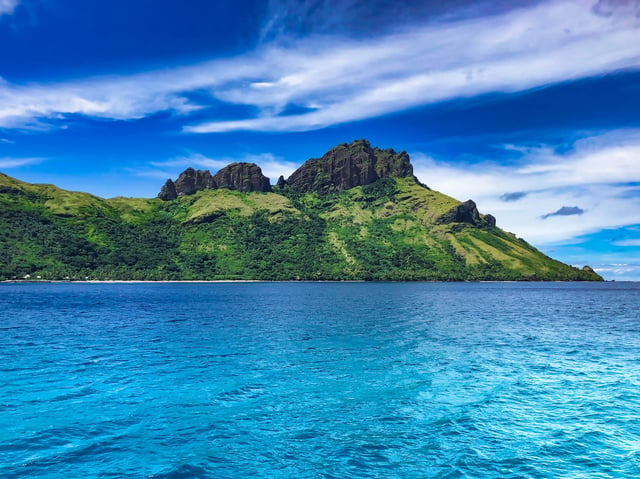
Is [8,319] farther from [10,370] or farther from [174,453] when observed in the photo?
[174,453]

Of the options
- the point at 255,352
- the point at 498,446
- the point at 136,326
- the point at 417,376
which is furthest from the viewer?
the point at 136,326

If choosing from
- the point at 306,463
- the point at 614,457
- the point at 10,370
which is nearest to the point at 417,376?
the point at 614,457

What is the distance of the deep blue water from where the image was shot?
20406 mm

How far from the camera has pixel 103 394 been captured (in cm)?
3158

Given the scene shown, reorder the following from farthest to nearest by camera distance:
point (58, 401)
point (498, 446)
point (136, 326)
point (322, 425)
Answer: point (136, 326) < point (58, 401) < point (322, 425) < point (498, 446)

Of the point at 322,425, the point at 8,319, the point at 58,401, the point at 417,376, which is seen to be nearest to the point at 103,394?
the point at 58,401

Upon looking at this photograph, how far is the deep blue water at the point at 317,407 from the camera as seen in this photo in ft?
66.9

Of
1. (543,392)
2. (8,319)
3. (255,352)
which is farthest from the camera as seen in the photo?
(8,319)

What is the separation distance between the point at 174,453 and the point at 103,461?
317cm

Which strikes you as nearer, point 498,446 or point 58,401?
point 498,446

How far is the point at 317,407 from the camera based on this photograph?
28844 millimetres

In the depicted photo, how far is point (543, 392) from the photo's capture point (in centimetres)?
3291

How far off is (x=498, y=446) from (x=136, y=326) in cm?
6541

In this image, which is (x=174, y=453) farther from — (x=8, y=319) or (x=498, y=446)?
(x=8, y=319)
